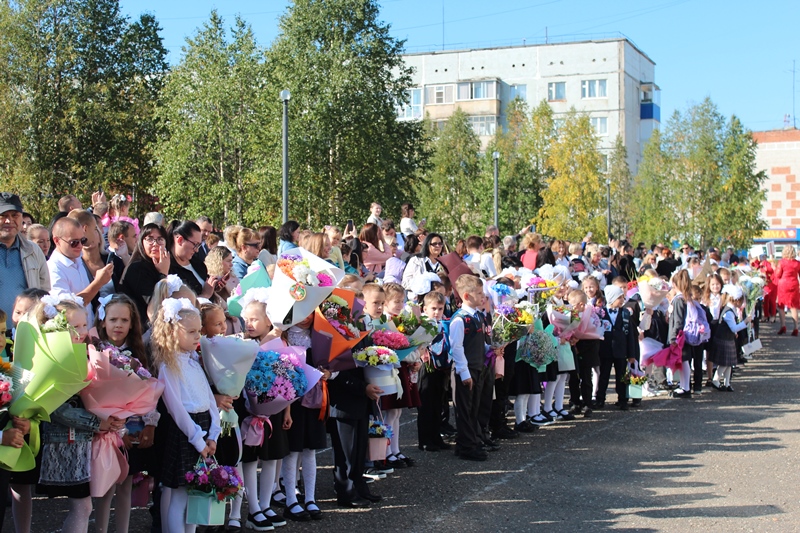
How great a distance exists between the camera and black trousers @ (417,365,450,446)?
10047 mm

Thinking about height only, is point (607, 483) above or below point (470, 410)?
below

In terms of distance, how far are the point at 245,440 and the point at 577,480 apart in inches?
136

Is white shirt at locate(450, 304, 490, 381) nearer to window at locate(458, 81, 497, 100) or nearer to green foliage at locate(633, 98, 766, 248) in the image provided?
green foliage at locate(633, 98, 766, 248)

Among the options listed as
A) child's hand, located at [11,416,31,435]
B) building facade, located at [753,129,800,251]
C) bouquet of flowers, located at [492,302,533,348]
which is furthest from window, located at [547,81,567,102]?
child's hand, located at [11,416,31,435]

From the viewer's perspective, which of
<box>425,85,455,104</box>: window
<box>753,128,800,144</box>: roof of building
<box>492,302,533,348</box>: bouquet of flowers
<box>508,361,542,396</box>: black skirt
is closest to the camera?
<box>492,302,533,348</box>: bouquet of flowers

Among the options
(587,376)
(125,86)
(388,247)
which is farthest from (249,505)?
(125,86)

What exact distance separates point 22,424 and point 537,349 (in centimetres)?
716

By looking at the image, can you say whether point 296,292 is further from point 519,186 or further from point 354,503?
point 519,186

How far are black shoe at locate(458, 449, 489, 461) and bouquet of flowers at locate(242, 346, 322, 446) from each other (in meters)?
3.06

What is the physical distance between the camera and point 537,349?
11.2 metres

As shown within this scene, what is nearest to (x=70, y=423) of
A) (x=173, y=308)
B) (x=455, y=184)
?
(x=173, y=308)

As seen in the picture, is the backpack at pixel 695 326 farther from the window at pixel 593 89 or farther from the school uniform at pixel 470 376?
the window at pixel 593 89

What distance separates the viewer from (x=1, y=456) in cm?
518

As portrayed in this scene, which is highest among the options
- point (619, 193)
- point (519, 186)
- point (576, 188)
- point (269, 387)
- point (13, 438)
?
point (519, 186)
